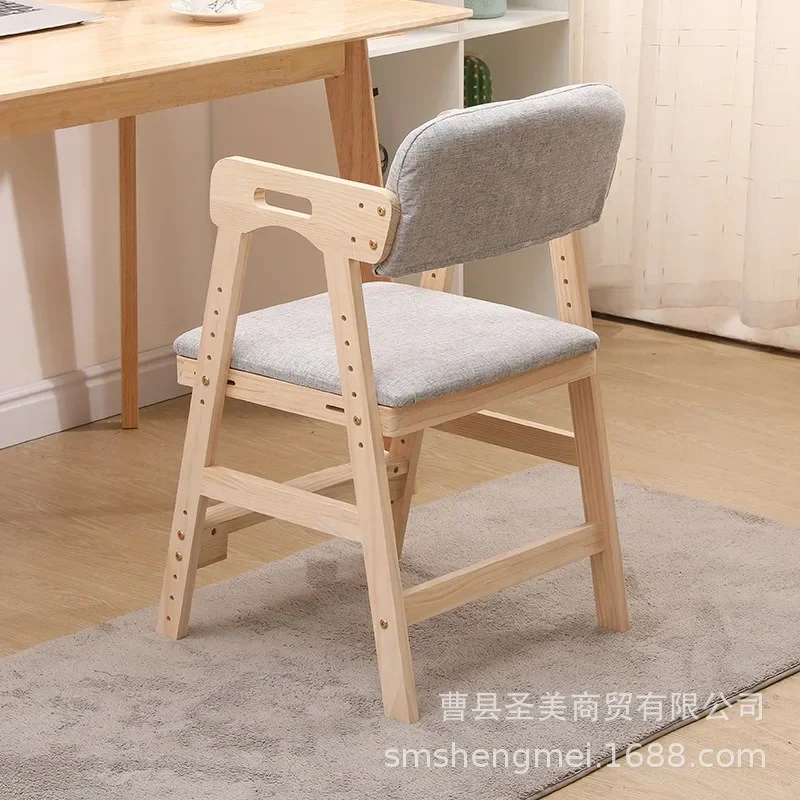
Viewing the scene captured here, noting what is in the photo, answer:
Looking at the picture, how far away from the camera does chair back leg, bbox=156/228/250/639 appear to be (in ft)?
6.03

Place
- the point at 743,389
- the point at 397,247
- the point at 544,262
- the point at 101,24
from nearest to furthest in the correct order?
the point at 397,247, the point at 101,24, the point at 743,389, the point at 544,262

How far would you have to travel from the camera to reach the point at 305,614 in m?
2.12

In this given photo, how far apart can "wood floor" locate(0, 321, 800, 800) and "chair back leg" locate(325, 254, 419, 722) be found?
24cm

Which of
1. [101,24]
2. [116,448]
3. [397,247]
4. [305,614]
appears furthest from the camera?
[116,448]

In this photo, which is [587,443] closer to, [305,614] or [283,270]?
[305,614]

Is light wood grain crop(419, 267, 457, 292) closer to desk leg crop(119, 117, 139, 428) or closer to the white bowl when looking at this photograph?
the white bowl

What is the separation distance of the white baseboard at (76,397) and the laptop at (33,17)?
2.58 ft

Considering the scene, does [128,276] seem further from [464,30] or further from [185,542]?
[185,542]

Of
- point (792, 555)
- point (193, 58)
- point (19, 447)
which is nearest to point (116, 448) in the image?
point (19, 447)

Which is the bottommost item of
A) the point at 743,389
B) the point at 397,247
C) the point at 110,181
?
the point at 743,389

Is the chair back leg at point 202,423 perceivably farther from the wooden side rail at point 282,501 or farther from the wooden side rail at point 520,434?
the wooden side rail at point 520,434

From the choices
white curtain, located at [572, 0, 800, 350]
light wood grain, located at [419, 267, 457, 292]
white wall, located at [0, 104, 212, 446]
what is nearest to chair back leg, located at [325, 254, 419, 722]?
light wood grain, located at [419, 267, 457, 292]

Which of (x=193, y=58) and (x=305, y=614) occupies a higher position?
(x=193, y=58)

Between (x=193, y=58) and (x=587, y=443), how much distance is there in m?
0.74
